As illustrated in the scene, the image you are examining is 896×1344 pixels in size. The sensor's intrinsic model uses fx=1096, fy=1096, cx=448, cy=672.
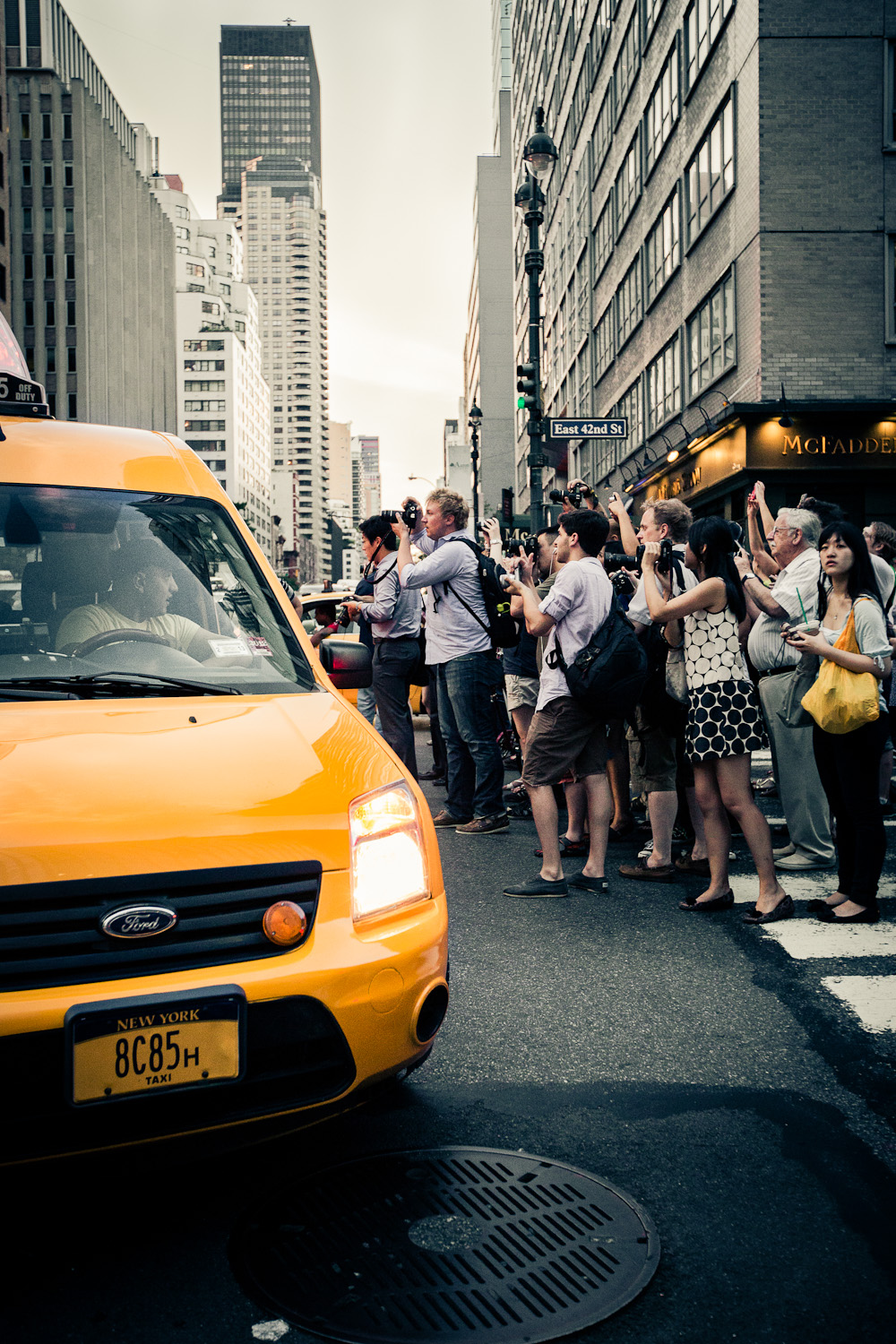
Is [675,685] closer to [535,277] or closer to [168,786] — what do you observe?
[168,786]

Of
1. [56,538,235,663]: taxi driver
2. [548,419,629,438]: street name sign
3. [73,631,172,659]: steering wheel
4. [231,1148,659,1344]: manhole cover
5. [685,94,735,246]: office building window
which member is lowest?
[231,1148,659,1344]: manhole cover

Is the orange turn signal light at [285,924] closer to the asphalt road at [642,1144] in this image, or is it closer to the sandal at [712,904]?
the asphalt road at [642,1144]

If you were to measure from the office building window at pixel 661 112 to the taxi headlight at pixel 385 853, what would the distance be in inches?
1052

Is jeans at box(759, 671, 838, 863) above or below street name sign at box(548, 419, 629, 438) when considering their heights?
below

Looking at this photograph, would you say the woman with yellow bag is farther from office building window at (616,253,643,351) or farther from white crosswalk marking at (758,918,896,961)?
office building window at (616,253,643,351)

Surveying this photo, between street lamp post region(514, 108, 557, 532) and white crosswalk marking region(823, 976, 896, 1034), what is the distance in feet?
36.4

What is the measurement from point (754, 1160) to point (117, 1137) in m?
1.67

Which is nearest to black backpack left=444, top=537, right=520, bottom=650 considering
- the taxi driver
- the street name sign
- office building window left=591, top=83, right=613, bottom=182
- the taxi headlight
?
the taxi driver

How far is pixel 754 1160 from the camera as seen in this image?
2.93 metres

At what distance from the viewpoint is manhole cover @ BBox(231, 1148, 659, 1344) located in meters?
2.29

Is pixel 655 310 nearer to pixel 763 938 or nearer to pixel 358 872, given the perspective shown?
pixel 763 938

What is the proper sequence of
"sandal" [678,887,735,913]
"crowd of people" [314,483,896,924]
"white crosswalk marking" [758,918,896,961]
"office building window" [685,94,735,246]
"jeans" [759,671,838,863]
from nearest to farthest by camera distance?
"white crosswalk marking" [758,918,896,961]
"crowd of people" [314,483,896,924]
"sandal" [678,887,735,913]
"jeans" [759,671,838,863]
"office building window" [685,94,735,246]

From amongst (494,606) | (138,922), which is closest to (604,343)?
(494,606)

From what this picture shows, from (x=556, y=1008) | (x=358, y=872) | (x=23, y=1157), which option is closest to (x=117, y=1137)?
(x=23, y=1157)
